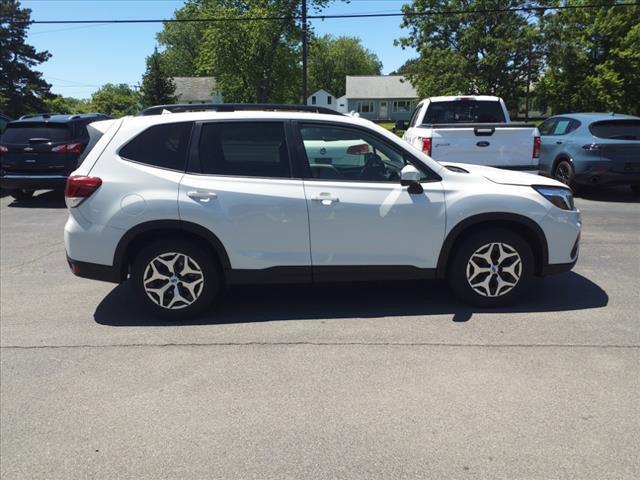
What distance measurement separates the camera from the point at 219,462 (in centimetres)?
281

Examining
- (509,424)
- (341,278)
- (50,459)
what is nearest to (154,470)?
(50,459)

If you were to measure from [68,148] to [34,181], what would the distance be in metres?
0.93

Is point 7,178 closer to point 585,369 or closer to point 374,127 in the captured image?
point 374,127

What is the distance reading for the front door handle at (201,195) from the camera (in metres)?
4.49

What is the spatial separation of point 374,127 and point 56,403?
3.26 metres

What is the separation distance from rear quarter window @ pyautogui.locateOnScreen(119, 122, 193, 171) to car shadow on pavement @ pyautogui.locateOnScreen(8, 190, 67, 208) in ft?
24.0

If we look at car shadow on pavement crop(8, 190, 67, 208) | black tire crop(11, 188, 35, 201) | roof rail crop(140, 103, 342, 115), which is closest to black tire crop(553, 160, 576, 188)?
roof rail crop(140, 103, 342, 115)

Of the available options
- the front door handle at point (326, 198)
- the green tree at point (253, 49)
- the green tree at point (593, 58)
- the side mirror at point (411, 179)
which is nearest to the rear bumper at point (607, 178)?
the side mirror at point (411, 179)

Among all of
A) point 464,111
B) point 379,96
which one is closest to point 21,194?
point 464,111

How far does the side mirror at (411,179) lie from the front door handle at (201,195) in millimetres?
1576

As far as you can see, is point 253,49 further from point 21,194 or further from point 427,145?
point 427,145

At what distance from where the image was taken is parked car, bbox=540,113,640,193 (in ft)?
33.5

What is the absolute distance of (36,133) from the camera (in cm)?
1093

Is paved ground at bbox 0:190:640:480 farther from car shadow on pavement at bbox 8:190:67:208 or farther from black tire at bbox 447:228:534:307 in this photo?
car shadow on pavement at bbox 8:190:67:208
